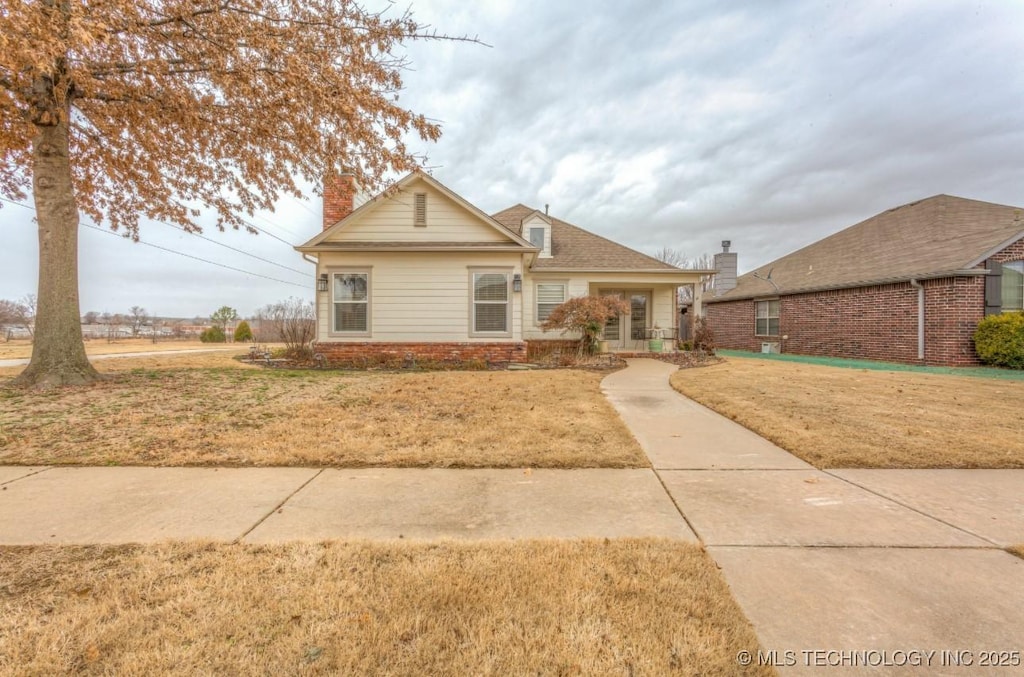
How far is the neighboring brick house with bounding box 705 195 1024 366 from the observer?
37.5ft

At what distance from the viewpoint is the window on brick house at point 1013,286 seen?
11523mm

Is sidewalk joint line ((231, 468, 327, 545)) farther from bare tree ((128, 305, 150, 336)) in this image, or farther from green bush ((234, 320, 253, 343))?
bare tree ((128, 305, 150, 336))

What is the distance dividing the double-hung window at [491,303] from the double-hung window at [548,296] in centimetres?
292

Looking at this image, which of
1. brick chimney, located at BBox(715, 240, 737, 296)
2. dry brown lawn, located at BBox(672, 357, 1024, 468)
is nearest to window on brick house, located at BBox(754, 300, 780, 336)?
brick chimney, located at BBox(715, 240, 737, 296)

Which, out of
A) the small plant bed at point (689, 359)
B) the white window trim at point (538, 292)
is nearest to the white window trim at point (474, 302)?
the white window trim at point (538, 292)

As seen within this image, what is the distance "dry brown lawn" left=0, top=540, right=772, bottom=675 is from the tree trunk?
6.49 meters

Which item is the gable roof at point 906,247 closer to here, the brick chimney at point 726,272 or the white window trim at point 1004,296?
the white window trim at point 1004,296

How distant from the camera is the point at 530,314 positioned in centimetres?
1421

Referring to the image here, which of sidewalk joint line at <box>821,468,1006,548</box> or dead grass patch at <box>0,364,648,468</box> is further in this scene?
dead grass patch at <box>0,364,648,468</box>

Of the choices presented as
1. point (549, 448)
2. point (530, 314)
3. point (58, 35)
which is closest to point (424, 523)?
point (549, 448)

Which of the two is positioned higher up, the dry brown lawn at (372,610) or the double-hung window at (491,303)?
the double-hung window at (491,303)

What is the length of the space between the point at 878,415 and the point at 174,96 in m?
11.3

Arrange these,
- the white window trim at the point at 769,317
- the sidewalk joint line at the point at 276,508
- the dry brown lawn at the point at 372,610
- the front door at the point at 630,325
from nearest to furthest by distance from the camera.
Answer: the dry brown lawn at the point at 372,610
the sidewalk joint line at the point at 276,508
the front door at the point at 630,325
the white window trim at the point at 769,317

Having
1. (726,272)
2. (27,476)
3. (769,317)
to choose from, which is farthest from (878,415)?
(726,272)
